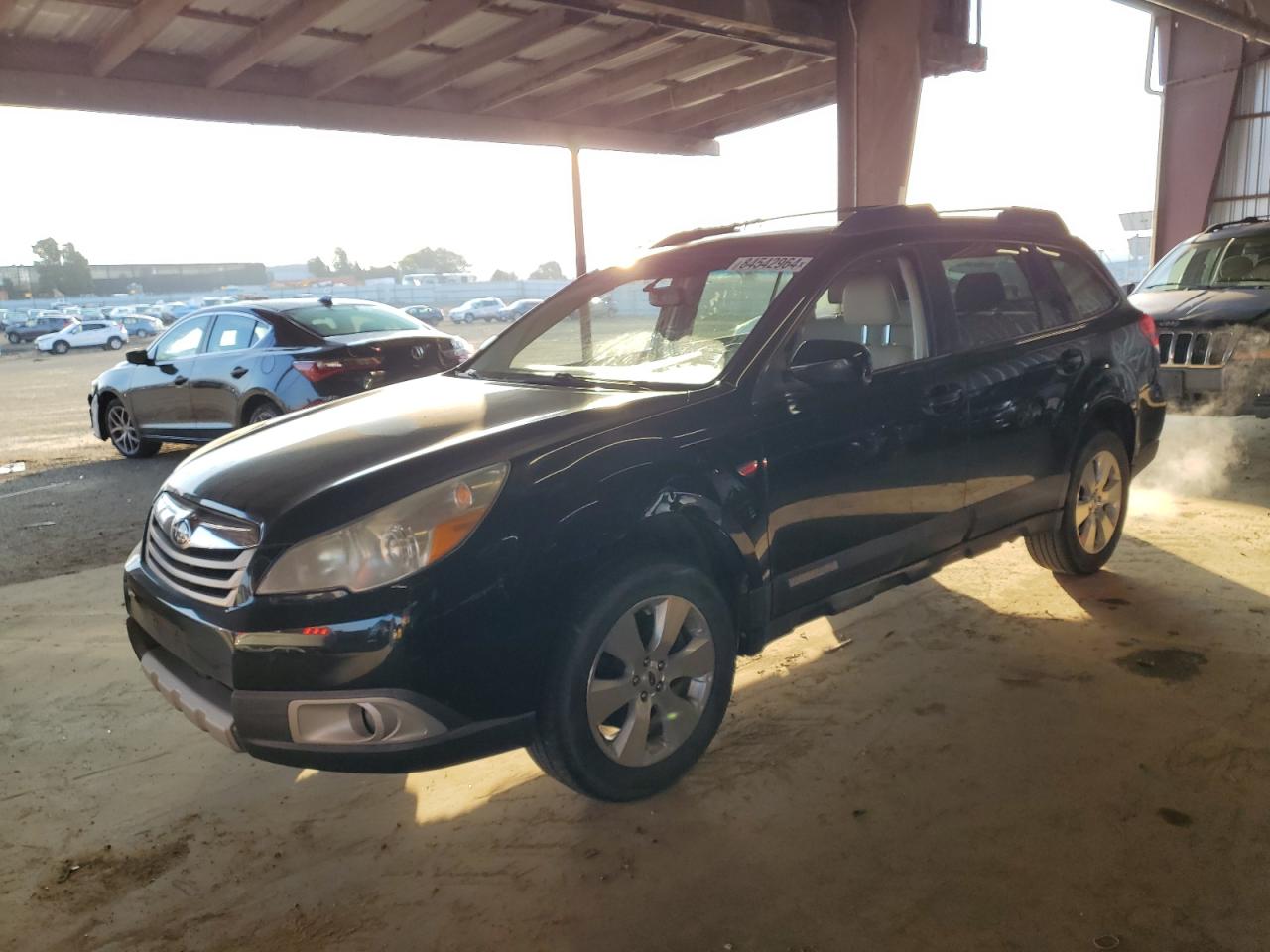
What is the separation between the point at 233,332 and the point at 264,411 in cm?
97

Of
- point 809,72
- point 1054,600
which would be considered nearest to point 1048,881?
point 1054,600

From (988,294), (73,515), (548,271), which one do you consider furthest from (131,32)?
(548,271)

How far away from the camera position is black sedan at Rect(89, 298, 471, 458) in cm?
798

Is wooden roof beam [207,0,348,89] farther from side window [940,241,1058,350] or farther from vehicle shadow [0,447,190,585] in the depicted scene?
side window [940,241,1058,350]

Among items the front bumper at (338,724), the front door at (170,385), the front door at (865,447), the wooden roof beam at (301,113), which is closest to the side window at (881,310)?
the front door at (865,447)

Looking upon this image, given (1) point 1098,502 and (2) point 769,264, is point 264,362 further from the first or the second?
(1) point 1098,502

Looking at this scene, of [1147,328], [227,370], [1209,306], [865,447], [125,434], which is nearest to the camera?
[865,447]

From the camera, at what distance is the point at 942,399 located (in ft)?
12.1

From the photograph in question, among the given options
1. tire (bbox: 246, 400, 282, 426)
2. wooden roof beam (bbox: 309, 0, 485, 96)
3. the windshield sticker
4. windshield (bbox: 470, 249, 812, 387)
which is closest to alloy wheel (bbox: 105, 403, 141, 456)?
tire (bbox: 246, 400, 282, 426)

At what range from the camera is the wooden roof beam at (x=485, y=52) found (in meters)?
8.17

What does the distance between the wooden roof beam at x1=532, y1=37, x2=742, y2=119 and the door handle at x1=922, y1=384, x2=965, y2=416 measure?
20.8ft

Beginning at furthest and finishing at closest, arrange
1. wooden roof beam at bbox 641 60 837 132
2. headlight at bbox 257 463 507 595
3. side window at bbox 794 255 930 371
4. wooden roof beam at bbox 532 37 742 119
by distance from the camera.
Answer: wooden roof beam at bbox 641 60 837 132
wooden roof beam at bbox 532 37 742 119
side window at bbox 794 255 930 371
headlight at bbox 257 463 507 595

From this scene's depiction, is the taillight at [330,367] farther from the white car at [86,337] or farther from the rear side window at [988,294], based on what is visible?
the white car at [86,337]

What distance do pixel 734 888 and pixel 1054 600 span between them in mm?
2680
